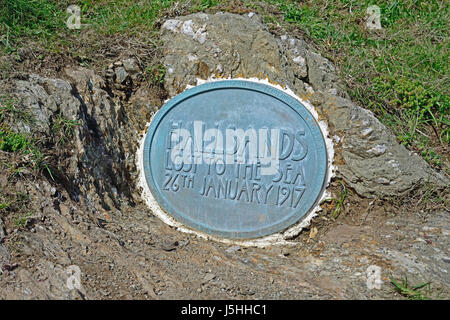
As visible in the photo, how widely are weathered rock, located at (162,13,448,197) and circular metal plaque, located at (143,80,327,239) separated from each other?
7.1 inches

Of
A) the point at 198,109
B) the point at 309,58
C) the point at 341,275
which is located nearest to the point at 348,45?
the point at 309,58

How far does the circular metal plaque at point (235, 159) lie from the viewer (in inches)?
135

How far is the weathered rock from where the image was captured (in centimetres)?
341

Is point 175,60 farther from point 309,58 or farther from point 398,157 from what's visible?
point 398,157

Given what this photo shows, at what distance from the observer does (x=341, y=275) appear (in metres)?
2.93

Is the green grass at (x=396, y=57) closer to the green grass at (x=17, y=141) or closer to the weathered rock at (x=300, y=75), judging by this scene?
the weathered rock at (x=300, y=75)

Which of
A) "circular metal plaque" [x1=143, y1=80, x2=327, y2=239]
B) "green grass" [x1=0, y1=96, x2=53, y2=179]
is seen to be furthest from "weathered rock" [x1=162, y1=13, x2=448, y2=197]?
"green grass" [x1=0, y1=96, x2=53, y2=179]

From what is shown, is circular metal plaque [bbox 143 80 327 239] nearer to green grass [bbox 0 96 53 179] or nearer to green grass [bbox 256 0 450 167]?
green grass [bbox 256 0 450 167]

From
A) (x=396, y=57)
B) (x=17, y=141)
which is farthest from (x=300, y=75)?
(x=17, y=141)

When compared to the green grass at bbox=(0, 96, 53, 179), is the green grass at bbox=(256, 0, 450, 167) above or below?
above

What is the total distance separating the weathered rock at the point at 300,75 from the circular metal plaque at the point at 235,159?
181 millimetres

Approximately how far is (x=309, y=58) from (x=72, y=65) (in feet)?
6.01

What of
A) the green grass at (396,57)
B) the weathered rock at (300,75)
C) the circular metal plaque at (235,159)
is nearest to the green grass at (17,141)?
the circular metal plaque at (235,159)

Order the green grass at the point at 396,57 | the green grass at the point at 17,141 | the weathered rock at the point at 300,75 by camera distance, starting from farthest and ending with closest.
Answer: the green grass at the point at 396,57 < the weathered rock at the point at 300,75 < the green grass at the point at 17,141
